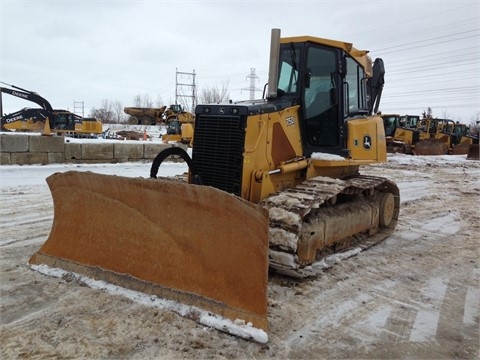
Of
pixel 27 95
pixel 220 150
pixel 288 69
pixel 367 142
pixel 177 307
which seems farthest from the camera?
pixel 27 95

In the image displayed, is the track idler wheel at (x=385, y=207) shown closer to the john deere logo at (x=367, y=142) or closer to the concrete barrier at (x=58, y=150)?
the john deere logo at (x=367, y=142)

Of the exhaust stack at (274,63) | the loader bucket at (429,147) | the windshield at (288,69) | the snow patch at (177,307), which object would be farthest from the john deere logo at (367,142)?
the loader bucket at (429,147)

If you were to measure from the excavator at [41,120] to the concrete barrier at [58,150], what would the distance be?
12.5 meters

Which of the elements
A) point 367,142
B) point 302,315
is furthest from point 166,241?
point 367,142

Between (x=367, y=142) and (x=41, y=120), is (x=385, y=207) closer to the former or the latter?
(x=367, y=142)

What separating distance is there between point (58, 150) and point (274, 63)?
10.5 meters

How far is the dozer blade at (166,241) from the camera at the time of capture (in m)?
3.38

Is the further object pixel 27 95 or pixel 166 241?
pixel 27 95

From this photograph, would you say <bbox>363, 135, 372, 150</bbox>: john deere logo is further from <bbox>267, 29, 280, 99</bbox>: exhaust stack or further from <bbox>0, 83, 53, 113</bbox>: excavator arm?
<bbox>0, 83, 53, 113</bbox>: excavator arm

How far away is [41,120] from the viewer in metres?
28.8

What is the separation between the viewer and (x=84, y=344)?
2.94m

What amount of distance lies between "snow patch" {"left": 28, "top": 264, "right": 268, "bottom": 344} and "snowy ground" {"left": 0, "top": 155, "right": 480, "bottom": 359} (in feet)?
0.16

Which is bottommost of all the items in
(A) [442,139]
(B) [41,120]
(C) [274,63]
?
(C) [274,63]

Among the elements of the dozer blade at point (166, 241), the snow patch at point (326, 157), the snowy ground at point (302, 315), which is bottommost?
the snowy ground at point (302, 315)
